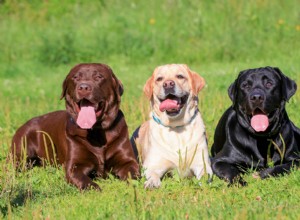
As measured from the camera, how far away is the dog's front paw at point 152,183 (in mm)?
6466

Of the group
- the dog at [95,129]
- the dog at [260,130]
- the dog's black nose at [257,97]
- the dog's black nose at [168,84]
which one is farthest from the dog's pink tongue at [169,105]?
the dog's black nose at [257,97]

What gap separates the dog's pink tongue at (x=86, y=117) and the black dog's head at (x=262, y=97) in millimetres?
1413

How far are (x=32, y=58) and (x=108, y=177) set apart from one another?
9.70 metres

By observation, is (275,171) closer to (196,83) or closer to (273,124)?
(273,124)

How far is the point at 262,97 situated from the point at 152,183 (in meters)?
1.29

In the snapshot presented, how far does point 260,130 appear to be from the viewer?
681cm

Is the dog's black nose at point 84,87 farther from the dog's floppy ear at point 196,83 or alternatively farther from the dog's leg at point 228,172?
the dog's leg at point 228,172

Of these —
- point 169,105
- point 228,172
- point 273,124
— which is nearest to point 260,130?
point 273,124

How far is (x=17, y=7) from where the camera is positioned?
63.0 feet

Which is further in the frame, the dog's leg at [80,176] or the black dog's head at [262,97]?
the black dog's head at [262,97]

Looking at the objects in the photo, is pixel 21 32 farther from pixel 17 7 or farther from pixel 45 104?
pixel 45 104

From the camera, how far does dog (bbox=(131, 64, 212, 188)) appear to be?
22.8 ft

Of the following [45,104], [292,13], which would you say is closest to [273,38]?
[292,13]

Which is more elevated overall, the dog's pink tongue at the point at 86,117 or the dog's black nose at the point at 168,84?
the dog's black nose at the point at 168,84
